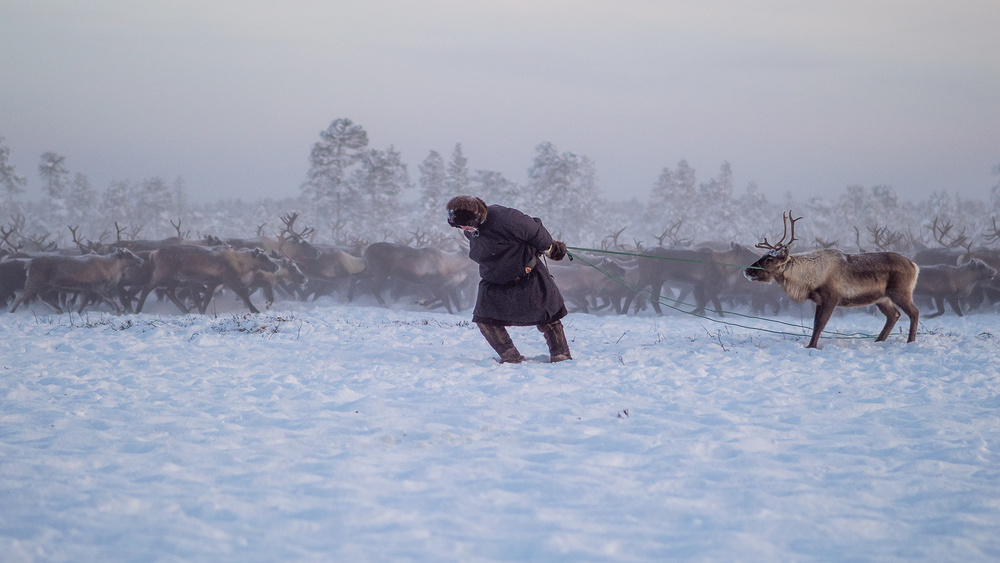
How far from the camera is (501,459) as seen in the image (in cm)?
349

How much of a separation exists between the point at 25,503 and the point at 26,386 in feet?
10.3

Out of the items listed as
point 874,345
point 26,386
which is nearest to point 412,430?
point 26,386

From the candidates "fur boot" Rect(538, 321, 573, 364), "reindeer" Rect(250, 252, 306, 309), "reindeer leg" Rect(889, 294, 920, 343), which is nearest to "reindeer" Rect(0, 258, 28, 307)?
"reindeer" Rect(250, 252, 306, 309)

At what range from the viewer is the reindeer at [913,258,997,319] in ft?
53.2

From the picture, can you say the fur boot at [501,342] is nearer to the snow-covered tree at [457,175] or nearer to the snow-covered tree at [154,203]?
the snow-covered tree at [457,175]

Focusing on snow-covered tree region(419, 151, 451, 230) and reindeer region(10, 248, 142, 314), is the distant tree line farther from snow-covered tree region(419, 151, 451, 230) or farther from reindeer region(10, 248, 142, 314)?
reindeer region(10, 248, 142, 314)

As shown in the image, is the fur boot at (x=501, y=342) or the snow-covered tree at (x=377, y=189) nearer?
the fur boot at (x=501, y=342)

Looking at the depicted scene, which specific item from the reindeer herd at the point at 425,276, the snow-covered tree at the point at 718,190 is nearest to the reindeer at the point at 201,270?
the reindeer herd at the point at 425,276

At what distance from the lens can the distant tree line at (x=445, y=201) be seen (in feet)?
151

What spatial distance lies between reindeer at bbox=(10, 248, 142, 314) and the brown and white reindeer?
40.6 feet

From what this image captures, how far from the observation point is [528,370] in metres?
6.11

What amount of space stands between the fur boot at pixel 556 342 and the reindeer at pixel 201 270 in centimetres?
979

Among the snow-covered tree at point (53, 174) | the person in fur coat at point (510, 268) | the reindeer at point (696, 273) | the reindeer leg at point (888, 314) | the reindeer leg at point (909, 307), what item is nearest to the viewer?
the person in fur coat at point (510, 268)

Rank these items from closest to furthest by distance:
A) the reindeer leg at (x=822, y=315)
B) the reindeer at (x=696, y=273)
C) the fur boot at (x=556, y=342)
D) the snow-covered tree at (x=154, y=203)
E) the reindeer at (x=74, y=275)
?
the fur boot at (x=556, y=342) → the reindeer leg at (x=822, y=315) → the reindeer at (x=74, y=275) → the reindeer at (x=696, y=273) → the snow-covered tree at (x=154, y=203)
